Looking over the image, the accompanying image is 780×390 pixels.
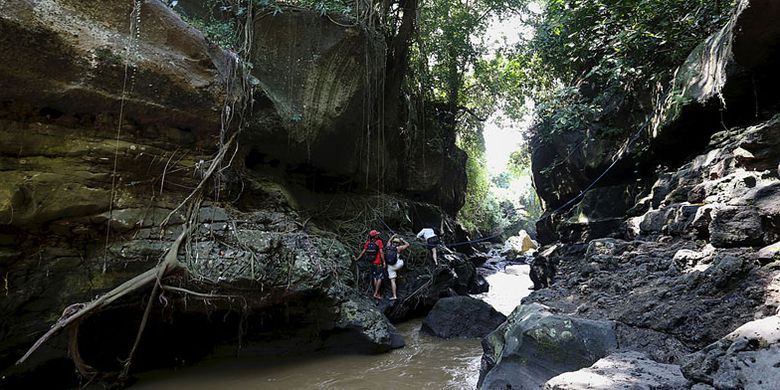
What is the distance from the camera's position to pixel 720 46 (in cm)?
564

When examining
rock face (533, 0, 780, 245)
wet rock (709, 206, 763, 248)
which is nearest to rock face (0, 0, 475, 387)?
wet rock (709, 206, 763, 248)

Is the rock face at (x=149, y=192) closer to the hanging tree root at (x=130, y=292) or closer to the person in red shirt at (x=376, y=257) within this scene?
the hanging tree root at (x=130, y=292)

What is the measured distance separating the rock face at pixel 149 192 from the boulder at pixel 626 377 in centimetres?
434

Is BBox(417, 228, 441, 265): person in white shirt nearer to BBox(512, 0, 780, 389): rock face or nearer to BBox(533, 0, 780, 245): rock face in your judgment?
BBox(512, 0, 780, 389): rock face

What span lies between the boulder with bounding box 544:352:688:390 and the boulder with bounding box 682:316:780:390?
0.37 ft

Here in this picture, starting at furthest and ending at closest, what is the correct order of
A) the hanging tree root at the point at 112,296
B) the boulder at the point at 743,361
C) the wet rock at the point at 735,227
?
the hanging tree root at the point at 112,296, the wet rock at the point at 735,227, the boulder at the point at 743,361

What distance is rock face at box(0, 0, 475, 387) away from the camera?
15.0 feet

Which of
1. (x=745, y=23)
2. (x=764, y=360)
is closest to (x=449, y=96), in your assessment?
(x=745, y=23)

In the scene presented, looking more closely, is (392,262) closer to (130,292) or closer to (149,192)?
(149,192)

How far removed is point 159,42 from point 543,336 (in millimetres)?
5831

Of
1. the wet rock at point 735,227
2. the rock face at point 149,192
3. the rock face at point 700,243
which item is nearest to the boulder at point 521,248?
the rock face at point 700,243

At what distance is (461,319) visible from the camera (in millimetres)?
7492

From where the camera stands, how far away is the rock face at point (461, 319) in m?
7.36

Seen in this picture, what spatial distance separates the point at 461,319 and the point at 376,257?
2121mm
